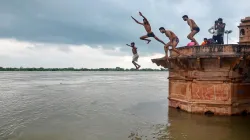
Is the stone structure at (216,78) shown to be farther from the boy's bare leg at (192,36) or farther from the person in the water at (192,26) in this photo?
the person in the water at (192,26)

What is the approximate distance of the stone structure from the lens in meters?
15.1

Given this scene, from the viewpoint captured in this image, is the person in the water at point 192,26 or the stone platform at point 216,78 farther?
the person in the water at point 192,26

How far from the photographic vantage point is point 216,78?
15586 mm

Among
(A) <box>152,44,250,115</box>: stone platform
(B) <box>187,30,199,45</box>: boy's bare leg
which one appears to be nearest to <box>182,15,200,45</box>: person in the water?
(B) <box>187,30,199,45</box>: boy's bare leg

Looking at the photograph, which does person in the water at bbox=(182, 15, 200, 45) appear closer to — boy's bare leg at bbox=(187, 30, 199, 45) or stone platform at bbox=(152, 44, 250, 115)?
boy's bare leg at bbox=(187, 30, 199, 45)

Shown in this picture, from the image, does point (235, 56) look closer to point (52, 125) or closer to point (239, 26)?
point (239, 26)

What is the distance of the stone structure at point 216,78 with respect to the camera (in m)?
15.1

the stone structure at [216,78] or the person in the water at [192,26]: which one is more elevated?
the person in the water at [192,26]

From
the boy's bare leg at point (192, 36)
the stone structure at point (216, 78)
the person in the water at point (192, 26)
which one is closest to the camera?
the stone structure at point (216, 78)

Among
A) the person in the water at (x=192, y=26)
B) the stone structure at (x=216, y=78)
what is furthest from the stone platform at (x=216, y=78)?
the person in the water at (x=192, y=26)

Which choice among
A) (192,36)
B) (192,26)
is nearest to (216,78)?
(192,36)

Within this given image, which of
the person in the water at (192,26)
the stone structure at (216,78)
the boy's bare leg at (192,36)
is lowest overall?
the stone structure at (216,78)

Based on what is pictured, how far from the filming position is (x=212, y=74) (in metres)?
15.7

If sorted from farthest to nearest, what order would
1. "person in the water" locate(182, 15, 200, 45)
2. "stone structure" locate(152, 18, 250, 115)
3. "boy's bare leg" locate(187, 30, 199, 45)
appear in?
1. "boy's bare leg" locate(187, 30, 199, 45)
2. "person in the water" locate(182, 15, 200, 45)
3. "stone structure" locate(152, 18, 250, 115)
